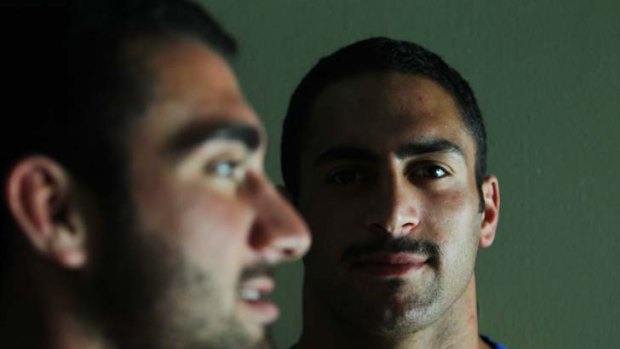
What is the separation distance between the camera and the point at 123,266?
3.24 ft

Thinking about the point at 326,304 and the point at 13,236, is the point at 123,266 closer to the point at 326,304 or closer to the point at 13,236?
the point at 13,236

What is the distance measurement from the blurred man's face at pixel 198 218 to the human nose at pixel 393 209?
1.43 feet

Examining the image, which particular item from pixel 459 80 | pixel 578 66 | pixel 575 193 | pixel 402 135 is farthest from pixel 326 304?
pixel 578 66

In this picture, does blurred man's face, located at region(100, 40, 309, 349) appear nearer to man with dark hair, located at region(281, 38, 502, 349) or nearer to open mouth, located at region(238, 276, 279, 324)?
open mouth, located at region(238, 276, 279, 324)

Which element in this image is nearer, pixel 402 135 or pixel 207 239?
pixel 207 239

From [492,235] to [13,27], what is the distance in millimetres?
916

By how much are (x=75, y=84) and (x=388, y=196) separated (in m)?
0.62

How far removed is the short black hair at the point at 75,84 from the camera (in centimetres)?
99

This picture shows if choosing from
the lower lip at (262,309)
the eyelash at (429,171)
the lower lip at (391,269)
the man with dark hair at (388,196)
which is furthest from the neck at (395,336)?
the lower lip at (262,309)

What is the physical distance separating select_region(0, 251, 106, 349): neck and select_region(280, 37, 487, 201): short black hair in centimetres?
68

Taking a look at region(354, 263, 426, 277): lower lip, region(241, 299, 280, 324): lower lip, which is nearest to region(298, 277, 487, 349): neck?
region(354, 263, 426, 277): lower lip

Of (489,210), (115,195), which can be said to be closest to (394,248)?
(489,210)

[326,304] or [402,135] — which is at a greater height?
[402,135]

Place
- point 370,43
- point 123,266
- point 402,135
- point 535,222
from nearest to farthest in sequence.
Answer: point 123,266 → point 402,135 → point 370,43 → point 535,222
